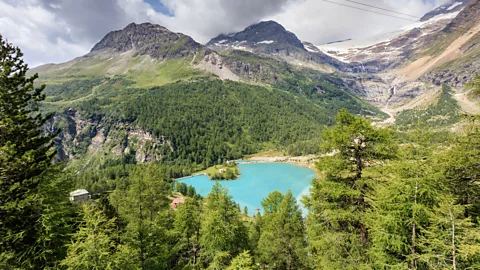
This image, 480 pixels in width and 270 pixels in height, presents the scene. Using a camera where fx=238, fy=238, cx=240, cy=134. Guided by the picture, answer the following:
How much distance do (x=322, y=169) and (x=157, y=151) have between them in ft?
514

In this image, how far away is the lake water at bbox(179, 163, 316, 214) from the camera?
3396 inches

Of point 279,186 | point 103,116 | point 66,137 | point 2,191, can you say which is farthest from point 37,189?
point 66,137

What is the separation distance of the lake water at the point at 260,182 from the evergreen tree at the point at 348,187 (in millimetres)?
62542

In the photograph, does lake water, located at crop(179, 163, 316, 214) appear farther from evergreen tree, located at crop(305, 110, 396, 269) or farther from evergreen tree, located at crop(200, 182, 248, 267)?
evergreen tree, located at crop(305, 110, 396, 269)

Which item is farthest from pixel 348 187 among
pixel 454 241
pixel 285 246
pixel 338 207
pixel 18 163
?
pixel 18 163

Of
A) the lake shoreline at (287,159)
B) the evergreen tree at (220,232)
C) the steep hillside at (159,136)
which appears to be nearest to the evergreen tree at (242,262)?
the evergreen tree at (220,232)

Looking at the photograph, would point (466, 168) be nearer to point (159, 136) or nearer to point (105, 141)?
point (159, 136)

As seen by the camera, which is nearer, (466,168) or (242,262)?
(466,168)

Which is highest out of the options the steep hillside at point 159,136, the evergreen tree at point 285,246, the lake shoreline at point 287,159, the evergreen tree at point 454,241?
the steep hillside at point 159,136

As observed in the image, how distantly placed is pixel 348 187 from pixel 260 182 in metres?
94.8

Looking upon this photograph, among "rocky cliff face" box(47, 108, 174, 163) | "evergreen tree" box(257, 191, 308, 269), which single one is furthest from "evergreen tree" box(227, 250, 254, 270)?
"rocky cliff face" box(47, 108, 174, 163)

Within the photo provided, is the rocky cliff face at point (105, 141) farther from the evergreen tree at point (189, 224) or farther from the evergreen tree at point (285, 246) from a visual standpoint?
the evergreen tree at point (285, 246)

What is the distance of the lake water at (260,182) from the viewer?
8626 centimetres

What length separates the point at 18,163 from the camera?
37.8 feet
